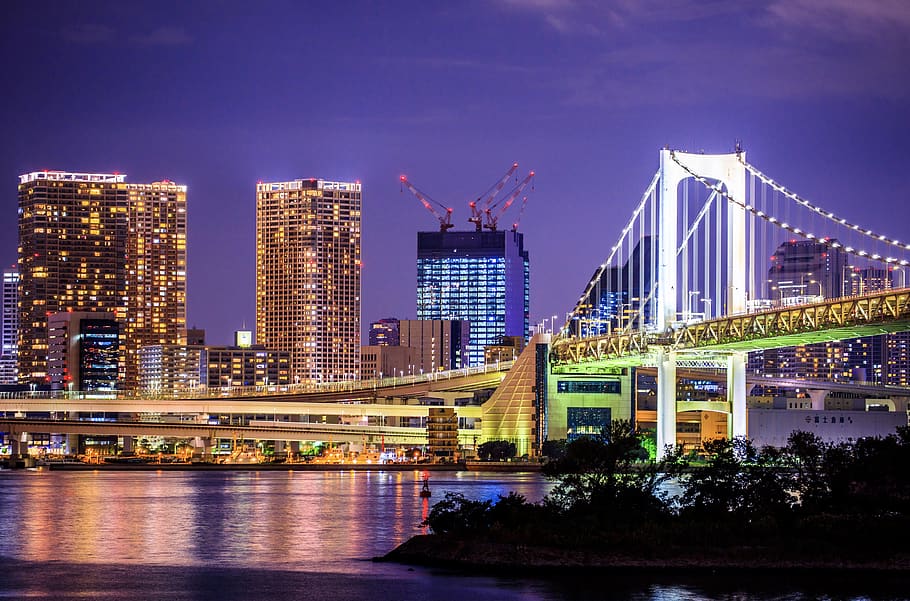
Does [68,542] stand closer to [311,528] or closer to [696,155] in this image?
[311,528]

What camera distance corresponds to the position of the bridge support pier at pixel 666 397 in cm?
8425

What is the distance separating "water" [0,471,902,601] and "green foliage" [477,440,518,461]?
85.3 ft

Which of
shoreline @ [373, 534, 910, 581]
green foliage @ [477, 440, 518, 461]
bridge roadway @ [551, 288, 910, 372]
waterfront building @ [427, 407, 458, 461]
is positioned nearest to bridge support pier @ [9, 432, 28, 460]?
waterfront building @ [427, 407, 458, 461]

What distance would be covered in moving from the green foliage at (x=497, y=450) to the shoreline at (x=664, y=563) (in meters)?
71.2

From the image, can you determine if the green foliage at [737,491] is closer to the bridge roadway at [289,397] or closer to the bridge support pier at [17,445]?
the bridge roadway at [289,397]

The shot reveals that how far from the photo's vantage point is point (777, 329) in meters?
73.6

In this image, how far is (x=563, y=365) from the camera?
107 m

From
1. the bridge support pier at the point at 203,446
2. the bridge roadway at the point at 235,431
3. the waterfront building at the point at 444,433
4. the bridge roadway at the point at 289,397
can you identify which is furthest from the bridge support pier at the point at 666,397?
the bridge support pier at the point at 203,446

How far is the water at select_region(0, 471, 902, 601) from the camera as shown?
37750 millimetres

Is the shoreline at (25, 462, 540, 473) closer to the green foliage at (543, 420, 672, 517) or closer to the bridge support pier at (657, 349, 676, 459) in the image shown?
the bridge support pier at (657, 349, 676, 459)

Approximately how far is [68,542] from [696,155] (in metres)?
42.7

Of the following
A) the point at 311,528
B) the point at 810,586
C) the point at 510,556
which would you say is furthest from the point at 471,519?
the point at 311,528

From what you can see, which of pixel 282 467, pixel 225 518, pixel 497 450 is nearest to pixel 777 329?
pixel 225 518

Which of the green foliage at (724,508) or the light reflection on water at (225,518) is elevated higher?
the green foliage at (724,508)
